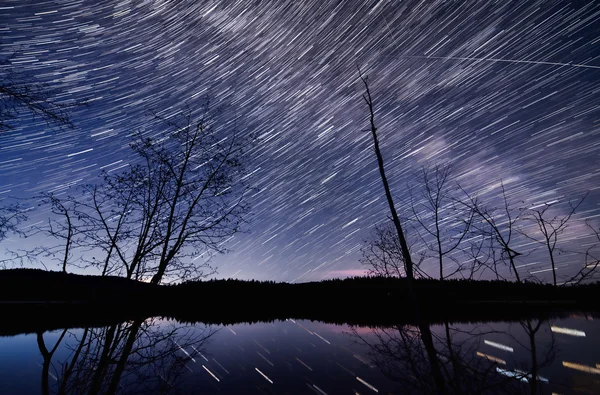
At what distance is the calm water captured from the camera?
4.57m

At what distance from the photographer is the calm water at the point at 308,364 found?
457 cm

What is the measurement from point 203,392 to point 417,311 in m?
5.63

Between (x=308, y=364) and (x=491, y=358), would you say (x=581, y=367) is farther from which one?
(x=308, y=364)

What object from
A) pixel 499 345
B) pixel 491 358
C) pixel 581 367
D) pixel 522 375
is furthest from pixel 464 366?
pixel 499 345

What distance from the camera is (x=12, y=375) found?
768cm

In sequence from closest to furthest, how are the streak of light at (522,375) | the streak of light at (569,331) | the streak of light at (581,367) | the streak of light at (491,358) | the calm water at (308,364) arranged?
1. the calm water at (308,364)
2. the streak of light at (522,375)
3. the streak of light at (581,367)
4. the streak of light at (491,358)
5. the streak of light at (569,331)

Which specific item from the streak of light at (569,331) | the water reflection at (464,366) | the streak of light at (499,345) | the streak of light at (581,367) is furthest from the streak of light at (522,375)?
the streak of light at (569,331)

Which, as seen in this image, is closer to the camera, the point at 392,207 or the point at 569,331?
the point at 392,207

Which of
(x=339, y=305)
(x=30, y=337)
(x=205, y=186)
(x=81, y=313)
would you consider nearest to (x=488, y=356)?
(x=205, y=186)

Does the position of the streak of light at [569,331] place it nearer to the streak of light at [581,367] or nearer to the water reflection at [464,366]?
the water reflection at [464,366]

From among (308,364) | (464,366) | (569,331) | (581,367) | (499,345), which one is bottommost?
(308,364)

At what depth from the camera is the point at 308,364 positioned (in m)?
8.76

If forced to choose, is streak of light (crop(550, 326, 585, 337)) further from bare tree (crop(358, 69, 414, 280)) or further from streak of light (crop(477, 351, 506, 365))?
bare tree (crop(358, 69, 414, 280))

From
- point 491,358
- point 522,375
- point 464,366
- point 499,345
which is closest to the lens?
point 464,366
